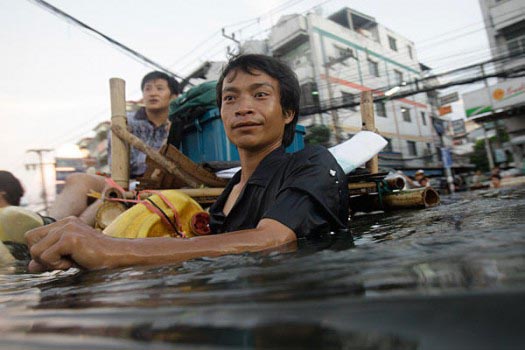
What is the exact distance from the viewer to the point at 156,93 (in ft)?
14.2

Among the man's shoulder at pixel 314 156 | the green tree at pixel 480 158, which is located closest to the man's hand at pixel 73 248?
the man's shoulder at pixel 314 156

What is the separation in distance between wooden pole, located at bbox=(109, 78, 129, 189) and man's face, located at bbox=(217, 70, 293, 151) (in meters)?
1.41

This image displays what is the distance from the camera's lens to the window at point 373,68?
74.9 ft

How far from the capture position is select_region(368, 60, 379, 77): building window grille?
74.9 feet

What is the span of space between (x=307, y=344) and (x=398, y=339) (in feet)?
0.33

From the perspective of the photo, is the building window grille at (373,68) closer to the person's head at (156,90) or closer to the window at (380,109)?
the window at (380,109)

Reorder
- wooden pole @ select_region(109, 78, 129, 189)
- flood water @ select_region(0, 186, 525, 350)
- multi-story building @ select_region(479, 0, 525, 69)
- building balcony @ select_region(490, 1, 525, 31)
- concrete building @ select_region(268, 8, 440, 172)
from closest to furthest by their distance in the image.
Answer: flood water @ select_region(0, 186, 525, 350) < wooden pole @ select_region(109, 78, 129, 189) < building balcony @ select_region(490, 1, 525, 31) < multi-story building @ select_region(479, 0, 525, 69) < concrete building @ select_region(268, 8, 440, 172)

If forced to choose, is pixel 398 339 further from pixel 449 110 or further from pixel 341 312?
pixel 449 110

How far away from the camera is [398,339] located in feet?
1.17

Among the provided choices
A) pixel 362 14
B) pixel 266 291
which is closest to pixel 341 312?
pixel 266 291

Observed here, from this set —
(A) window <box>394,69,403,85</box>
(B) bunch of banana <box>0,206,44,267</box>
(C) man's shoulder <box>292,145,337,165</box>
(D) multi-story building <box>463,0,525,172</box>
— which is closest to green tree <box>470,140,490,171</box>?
(A) window <box>394,69,403,85</box>

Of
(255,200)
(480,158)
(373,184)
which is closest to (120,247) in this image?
(255,200)

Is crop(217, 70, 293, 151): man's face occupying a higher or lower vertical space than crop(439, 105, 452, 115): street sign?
lower

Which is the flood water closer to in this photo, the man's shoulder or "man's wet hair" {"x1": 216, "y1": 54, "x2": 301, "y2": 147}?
the man's shoulder
